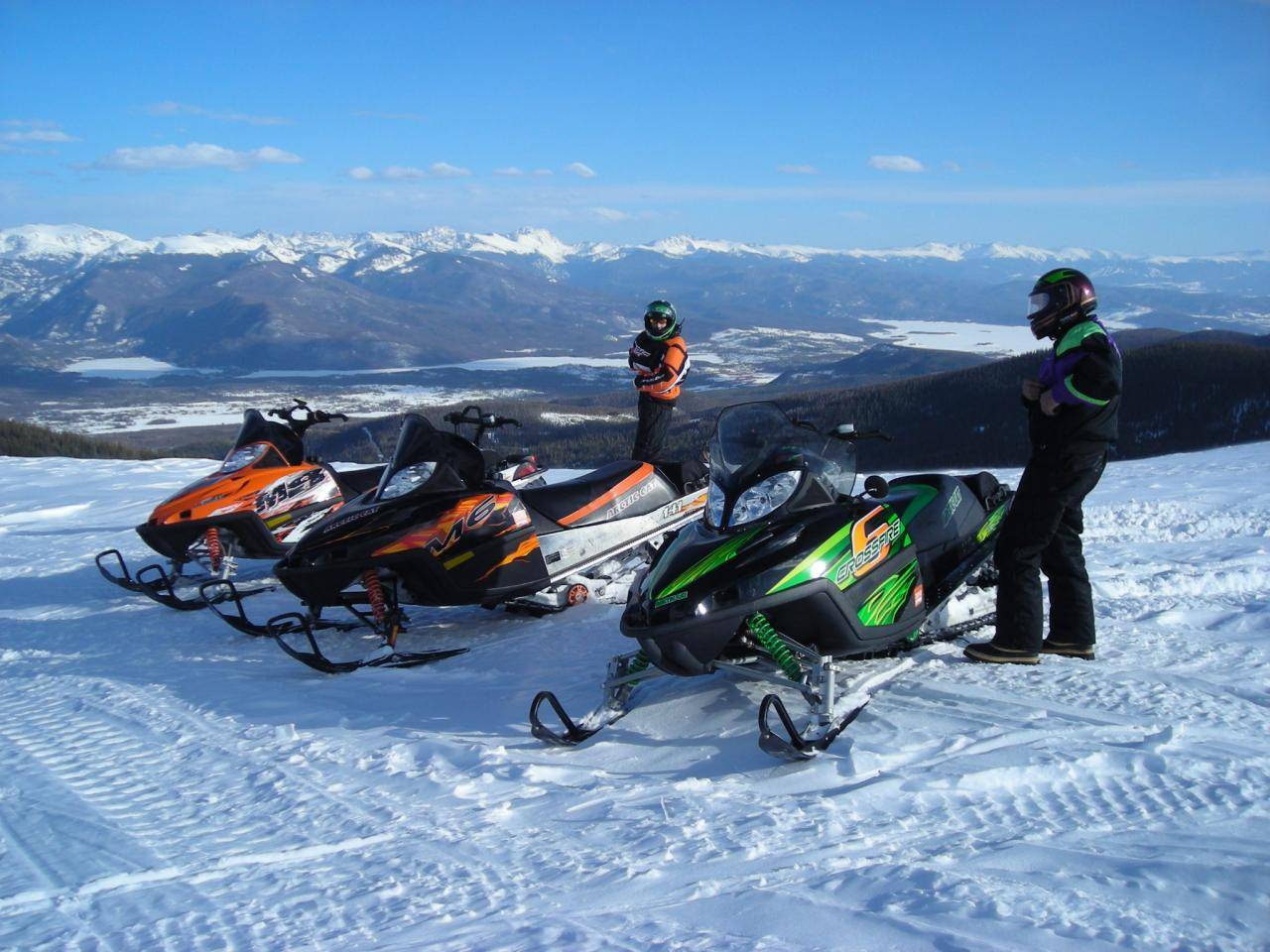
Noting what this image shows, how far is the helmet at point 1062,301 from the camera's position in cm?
402

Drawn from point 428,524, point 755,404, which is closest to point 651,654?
point 755,404

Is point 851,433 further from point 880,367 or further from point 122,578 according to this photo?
point 880,367

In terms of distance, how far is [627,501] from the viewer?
6172 mm

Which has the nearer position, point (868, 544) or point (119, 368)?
point (868, 544)

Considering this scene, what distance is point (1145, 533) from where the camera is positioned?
6.56 m

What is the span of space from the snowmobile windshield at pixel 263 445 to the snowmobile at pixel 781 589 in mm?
3964

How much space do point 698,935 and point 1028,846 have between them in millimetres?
994

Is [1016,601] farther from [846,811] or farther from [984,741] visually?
[846,811]

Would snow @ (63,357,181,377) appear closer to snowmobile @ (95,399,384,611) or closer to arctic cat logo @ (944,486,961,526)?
snowmobile @ (95,399,384,611)

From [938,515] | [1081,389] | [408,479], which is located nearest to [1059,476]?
[1081,389]

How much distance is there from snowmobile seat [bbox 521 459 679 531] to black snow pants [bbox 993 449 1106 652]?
254 cm

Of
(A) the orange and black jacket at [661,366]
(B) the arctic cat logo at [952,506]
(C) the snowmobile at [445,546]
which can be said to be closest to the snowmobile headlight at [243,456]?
(C) the snowmobile at [445,546]

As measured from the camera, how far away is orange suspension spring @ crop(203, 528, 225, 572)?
663 cm

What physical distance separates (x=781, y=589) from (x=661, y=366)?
4.13 meters
